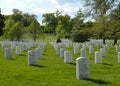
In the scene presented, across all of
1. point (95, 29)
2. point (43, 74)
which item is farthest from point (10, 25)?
point (43, 74)

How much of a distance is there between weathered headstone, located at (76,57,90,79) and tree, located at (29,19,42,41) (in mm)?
69577

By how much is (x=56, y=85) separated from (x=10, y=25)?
7141cm

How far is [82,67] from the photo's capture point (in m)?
12.6

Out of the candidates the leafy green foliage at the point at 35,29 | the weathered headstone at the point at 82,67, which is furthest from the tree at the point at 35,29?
the weathered headstone at the point at 82,67

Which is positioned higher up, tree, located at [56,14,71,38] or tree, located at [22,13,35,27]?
tree, located at [22,13,35,27]

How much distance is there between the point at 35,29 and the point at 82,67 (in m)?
70.2

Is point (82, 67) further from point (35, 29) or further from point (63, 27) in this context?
point (63, 27)

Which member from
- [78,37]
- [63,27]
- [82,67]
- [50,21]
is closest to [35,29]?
[78,37]

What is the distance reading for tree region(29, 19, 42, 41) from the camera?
269 ft

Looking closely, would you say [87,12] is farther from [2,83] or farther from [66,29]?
[66,29]

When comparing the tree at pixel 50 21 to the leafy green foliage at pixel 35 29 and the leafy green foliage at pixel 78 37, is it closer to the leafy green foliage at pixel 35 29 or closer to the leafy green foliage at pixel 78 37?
the leafy green foliage at pixel 35 29

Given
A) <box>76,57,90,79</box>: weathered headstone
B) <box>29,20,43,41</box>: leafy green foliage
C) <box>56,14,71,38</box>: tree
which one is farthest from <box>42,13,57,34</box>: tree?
<box>76,57,90,79</box>: weathered headstone

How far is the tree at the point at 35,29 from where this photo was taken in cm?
8194

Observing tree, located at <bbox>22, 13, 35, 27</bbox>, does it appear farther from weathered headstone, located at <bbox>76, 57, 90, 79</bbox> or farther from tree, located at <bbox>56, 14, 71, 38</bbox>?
weathered headstone, located at <bbox>76, 57, 90, 79</bbox>
